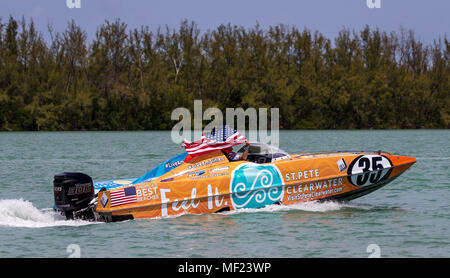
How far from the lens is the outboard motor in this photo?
1264cm

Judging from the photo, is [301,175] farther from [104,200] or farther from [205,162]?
[104,200]

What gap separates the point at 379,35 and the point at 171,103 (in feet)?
118

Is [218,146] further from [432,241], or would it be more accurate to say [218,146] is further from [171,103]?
[171,103]

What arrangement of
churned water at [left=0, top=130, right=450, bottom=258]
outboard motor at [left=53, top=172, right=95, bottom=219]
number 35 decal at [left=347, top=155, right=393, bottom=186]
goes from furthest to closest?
number 35 decal at [left=347, top=155, right=393, bottom=186] < outboard motor at [left=53, top=172, right=95, bottom=219] < churned water at [left=0, top=130, right=450, bottom=258]

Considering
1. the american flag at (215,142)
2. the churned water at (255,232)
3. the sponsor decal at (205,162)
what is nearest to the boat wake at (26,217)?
the churned water at (255,232)

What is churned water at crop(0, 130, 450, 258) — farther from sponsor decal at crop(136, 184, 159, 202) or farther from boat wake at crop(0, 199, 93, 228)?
sponsor decal at crop(136, 184, 159, 202)

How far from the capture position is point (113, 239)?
11.9 metres

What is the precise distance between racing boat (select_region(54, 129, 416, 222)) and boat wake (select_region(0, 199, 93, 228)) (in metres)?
0.37

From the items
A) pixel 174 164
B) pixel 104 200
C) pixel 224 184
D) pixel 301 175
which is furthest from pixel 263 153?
pixel 104 200

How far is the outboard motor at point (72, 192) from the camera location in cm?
1264

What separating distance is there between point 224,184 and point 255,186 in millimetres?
706

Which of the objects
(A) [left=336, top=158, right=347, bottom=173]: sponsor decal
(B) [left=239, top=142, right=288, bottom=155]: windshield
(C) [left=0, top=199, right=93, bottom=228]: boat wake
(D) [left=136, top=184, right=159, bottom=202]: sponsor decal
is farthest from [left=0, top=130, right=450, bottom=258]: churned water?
(B) [left=239, top=142, right=288, bottom=155]: windshield

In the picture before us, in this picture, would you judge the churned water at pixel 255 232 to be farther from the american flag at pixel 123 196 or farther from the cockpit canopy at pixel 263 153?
the cockpit canopy at pixel 263 153
